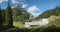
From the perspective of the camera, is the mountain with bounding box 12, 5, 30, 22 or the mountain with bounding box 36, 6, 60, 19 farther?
the mountain with bounding box 12, 5, 30, 22

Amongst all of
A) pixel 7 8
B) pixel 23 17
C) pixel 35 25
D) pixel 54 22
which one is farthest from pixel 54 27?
pixel 7 8

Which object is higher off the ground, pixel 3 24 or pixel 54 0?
pixel 54 0

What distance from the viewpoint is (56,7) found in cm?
583

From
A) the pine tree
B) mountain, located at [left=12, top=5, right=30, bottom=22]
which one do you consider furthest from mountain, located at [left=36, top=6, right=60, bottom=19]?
the pine tree

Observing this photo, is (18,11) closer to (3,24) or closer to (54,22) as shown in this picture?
(3,24)

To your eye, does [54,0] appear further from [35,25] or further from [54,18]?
[35,25]

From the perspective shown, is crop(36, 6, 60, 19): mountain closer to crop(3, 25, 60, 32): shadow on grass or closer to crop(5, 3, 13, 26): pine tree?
crop(3, 25, 60, 32): shadow on grass

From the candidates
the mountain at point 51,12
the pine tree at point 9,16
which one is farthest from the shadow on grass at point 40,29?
the mountain at point 51,12

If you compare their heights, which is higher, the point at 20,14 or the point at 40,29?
the point at 20,14

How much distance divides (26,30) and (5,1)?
42.5 inches

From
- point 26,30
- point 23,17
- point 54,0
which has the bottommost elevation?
point 26,30

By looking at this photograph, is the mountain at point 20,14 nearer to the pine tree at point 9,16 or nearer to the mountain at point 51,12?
the pine tree at point 9,16

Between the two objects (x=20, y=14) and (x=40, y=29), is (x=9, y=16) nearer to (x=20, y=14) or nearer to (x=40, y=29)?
(x=20, y=14)

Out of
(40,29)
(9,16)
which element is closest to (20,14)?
Result: (9,16)
